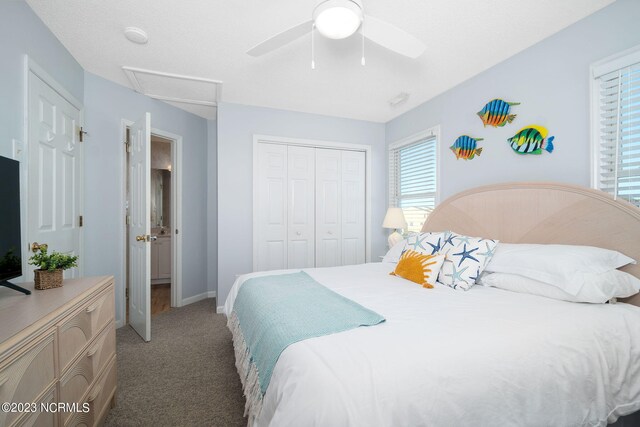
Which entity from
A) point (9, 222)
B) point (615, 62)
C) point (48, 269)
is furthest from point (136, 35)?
point (615, 62)

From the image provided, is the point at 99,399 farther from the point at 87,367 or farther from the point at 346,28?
the point at 346,28

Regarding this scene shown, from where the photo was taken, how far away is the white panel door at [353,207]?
404 centimetres

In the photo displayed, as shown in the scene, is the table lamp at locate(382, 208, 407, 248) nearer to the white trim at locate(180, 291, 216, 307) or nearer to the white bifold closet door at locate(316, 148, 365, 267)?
the white bifold closet door at locate(316, 148, 365, 267)

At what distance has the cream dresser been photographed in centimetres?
87

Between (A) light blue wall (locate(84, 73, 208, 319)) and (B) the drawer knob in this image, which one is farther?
(A) light blue wall (locate(84, 73, 208, 319))

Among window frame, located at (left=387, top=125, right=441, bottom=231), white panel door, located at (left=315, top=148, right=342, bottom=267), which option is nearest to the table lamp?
window frame, located at (left=387, top=125, right=441, bottom=231)

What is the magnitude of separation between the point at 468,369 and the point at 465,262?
109 cm

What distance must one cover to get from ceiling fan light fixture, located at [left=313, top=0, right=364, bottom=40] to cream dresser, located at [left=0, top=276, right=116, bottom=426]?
1.80 m

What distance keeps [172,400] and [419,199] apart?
10.3 ft

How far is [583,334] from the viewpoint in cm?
122

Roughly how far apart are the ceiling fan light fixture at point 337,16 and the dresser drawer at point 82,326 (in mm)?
1844

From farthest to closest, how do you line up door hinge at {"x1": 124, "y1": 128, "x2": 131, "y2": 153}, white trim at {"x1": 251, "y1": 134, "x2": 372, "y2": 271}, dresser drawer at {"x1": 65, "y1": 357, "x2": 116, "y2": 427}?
1. white trim at {"x1": 251, "y1": 134, "x2": 372, "y2": 271}
2. door hinge at {"x1": 124, "y1": 128, "x2": 131, "y2": 153}
3. dresser drawer at {"x1": 65, "y1": 357, "x2": 116, "y2": 427}

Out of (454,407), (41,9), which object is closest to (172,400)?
(454,407)

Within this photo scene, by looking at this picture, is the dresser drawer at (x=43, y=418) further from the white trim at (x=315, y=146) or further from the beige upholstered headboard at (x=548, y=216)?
the beige upholstered headboard at (x=548, y=216)
